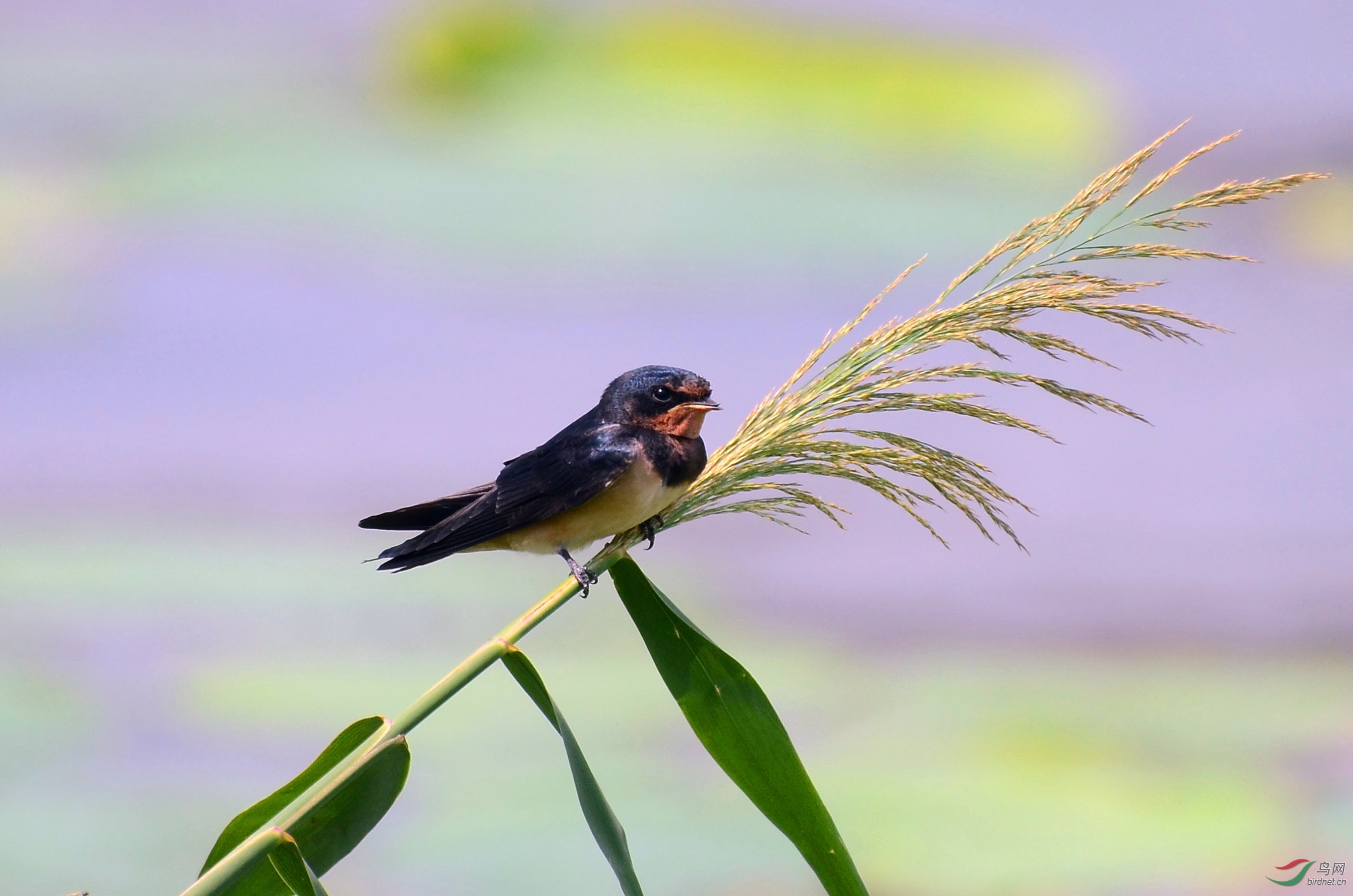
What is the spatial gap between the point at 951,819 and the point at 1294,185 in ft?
16.9

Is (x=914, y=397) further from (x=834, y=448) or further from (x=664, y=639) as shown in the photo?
(x=664, y=639)

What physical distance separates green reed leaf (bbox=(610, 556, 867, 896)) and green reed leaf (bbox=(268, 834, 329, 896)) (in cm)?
31

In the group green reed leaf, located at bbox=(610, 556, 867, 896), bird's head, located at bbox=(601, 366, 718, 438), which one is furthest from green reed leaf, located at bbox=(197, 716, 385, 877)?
bird's head, located at bbox=(601, 366, 718, 438)

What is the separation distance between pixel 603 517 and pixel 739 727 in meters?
0.48

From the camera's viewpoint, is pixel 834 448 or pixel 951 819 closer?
pixel 834 448

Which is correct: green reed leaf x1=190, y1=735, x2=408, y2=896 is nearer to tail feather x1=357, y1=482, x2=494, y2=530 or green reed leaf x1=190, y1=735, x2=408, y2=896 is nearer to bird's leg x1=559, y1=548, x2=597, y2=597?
bird's leg x1=559, y1=548, x2=597, y2=597

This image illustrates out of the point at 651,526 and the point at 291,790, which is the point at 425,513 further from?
the point at 291,790

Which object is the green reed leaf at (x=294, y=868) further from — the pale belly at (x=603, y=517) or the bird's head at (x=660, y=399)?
the bird's head at (x=660, y=399)

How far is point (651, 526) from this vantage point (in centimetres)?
135

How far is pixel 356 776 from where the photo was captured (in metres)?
0.79

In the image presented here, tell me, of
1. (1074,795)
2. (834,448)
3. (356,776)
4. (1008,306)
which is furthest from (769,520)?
(1074,795)

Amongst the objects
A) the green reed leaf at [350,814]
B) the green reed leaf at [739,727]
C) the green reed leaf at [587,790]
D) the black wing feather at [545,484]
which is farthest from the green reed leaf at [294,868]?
the black wing feather at [545,484]

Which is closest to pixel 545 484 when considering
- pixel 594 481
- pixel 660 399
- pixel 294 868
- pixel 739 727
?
pixel 594 481

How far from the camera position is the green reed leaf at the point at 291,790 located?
84 centimetres
